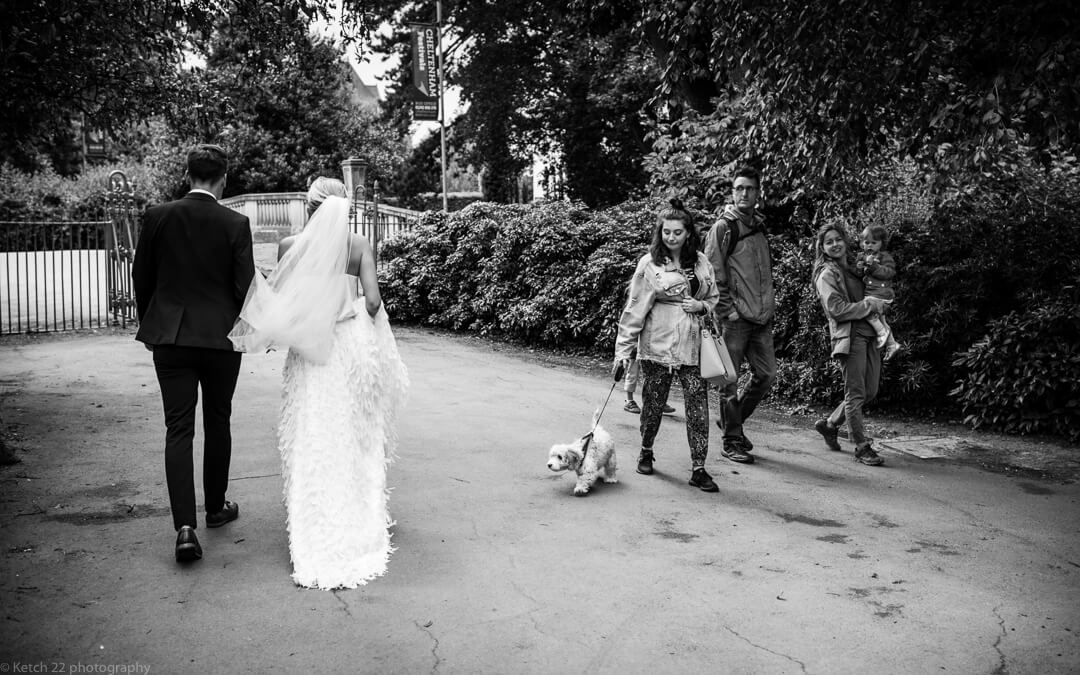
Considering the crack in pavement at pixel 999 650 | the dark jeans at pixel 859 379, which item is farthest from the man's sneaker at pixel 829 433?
the crack in pavement at pixel 999 650

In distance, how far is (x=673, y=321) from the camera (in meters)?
5.96

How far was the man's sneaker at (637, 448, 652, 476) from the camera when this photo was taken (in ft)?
20.4

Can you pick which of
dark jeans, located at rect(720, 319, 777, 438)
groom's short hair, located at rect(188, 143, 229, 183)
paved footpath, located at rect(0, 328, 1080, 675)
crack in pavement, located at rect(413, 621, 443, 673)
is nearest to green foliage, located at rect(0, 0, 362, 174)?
groom's short hair, located at rect(188, 143, 229, 183)

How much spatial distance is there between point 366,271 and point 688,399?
245 cm

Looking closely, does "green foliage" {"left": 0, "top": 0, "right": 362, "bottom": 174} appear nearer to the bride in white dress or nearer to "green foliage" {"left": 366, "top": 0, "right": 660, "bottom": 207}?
the bride in white dress

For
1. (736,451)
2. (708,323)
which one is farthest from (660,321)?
(736,451)

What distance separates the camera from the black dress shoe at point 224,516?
490cm

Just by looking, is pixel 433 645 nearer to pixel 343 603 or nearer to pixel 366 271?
pixel 343 603

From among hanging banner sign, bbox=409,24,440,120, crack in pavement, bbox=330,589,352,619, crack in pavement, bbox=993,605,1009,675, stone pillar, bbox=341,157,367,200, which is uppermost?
hanging banner sign, bbox=409,24,440,120

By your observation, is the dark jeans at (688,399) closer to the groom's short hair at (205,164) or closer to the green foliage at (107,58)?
the groom's short hair at (205,164)

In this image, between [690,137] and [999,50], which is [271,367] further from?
[999,50]

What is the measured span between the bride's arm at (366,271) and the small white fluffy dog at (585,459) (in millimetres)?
1618

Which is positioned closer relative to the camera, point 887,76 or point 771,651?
point 771,651

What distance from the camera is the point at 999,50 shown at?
5.88 m
